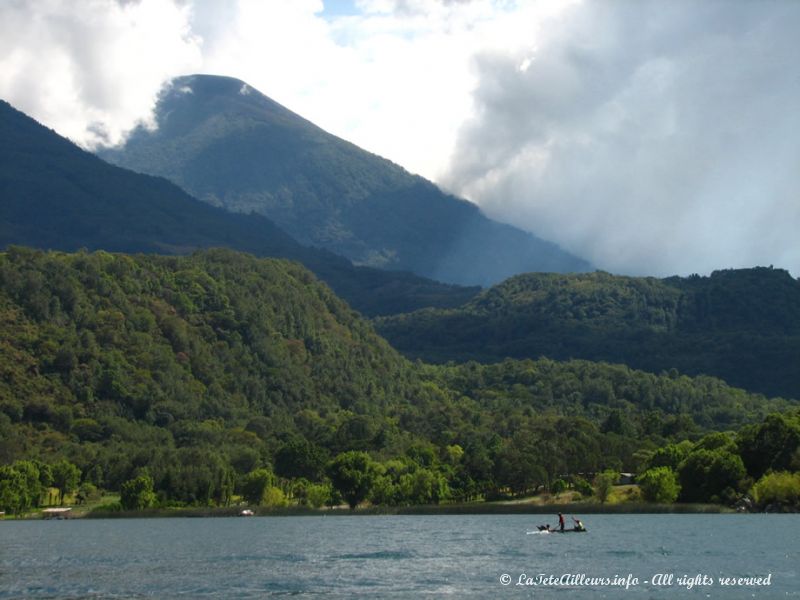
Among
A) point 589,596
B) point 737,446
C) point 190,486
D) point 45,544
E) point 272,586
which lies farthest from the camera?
point 190,486

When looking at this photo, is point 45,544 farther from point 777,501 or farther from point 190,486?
point 777,501

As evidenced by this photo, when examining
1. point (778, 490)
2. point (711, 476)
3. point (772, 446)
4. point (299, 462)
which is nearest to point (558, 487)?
point (711, 476)

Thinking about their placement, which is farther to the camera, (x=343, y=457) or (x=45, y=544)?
(x=343, y=457)

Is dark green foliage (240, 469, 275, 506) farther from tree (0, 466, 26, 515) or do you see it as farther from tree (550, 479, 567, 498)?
tree (550, 479, 567, 498)

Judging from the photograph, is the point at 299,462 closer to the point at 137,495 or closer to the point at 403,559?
the point at 137,495

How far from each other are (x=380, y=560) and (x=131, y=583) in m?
19.5

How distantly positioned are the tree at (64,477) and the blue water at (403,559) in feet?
143

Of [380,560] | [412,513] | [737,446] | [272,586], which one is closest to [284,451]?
[412,513]

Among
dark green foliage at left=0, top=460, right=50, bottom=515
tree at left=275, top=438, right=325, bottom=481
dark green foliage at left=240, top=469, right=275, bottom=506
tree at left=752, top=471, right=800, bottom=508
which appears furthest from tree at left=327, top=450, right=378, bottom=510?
tree at left=752, top=471, right=800, bottom=508

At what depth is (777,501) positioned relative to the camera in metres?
132

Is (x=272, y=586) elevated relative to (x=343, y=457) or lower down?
lower down

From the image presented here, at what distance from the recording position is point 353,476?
174 meters

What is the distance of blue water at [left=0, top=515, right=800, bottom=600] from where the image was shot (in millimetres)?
70875

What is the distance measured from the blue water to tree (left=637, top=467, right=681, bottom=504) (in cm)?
1235
